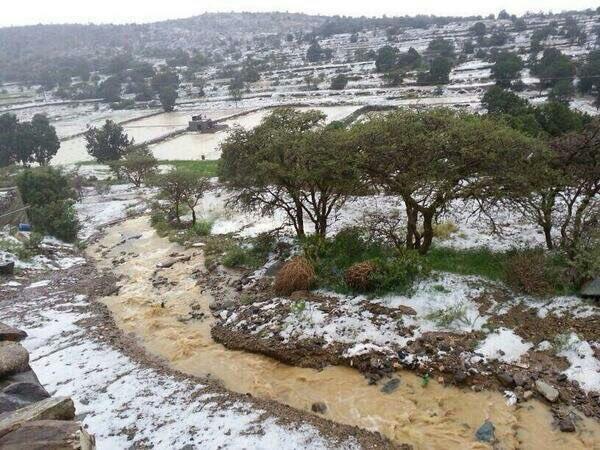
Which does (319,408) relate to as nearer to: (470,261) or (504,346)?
(504,346)

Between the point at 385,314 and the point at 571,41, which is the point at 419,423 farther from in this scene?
the point at 571,41

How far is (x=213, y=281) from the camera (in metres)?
14.3

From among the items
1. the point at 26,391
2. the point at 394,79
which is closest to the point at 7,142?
the point at 26,391

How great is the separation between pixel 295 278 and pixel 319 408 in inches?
160

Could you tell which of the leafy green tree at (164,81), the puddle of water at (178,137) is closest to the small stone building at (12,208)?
the puddle of water at (178,137)

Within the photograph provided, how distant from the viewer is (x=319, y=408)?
859cm

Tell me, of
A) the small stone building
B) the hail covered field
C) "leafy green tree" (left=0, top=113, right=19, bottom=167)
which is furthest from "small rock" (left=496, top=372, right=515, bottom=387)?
"leafy green tree" (left=0, top=113, right=19, bottom=167)

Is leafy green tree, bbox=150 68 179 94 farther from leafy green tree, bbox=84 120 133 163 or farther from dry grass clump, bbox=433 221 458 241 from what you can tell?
dry grass clump, bbox=433 221 458 241

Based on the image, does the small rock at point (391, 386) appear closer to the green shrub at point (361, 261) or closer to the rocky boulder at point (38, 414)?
the green shrub at point (361, 261)

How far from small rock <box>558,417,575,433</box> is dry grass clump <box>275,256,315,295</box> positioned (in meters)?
6.09

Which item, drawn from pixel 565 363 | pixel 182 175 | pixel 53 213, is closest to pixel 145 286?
pixel 182 175

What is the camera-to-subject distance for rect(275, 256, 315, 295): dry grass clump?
40.1ft

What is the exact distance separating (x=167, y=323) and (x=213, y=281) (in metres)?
2.35

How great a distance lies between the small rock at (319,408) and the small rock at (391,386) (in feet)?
3.59
